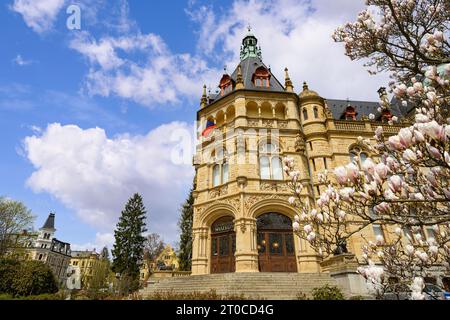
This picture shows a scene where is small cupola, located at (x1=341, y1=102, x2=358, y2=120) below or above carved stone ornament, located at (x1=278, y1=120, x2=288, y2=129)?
above

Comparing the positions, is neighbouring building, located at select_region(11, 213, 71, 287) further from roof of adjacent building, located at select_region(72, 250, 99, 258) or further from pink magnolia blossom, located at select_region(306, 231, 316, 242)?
pink magnolia blossom, located at select_region(306, 231, 316, 242)

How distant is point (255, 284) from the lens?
12.3m

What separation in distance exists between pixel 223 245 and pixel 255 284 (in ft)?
16.7

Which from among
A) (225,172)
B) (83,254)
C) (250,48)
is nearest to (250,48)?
A: (250,48)

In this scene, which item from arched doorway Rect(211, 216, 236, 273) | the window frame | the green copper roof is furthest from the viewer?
the green copper roof

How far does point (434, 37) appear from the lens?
4.43 metres

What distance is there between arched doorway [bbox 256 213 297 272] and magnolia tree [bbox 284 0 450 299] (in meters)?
11.5

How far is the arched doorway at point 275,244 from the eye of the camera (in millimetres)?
15591

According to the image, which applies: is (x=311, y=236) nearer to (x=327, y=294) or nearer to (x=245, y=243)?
(x=327, y=294)

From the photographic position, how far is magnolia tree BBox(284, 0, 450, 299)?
281 cm

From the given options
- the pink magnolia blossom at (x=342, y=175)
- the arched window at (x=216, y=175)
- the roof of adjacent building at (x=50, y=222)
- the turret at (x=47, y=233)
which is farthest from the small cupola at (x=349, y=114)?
the roof of adjacent building at (x=50, y=222)

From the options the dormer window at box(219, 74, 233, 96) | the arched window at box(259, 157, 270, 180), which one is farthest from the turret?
the arched window at box(259, 157, 270, 180)

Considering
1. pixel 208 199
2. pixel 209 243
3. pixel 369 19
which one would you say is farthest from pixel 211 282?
pixel 369 19
